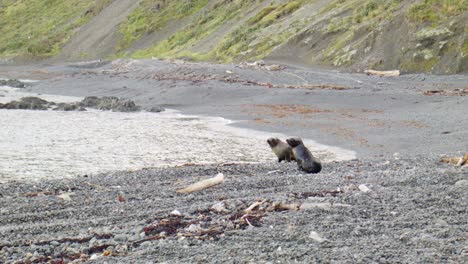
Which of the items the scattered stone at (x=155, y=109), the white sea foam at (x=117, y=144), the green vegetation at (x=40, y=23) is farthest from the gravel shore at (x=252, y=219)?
the green vegetation at (x=40, y=23)

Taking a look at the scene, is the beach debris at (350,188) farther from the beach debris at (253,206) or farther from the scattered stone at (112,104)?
the scattered stone at (112,104)

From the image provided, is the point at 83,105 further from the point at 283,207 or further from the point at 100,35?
the point at 100,35

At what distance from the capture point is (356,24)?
39.8 meters

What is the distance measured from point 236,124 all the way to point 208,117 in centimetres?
290

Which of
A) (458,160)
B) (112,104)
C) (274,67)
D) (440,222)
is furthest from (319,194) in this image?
(274,67)

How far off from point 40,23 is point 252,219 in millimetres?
91464

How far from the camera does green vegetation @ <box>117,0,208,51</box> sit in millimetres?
72750

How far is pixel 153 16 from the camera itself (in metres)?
76.1

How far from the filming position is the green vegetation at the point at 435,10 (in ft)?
110

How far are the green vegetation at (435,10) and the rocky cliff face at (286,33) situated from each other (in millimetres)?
52

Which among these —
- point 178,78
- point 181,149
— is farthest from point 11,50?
point 181,149

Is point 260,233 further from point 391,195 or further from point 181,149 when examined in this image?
point 181,149

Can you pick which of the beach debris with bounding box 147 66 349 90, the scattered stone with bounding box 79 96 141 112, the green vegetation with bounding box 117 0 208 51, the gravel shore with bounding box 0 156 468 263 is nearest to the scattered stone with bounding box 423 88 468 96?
the beach debris with bounding box 147 66 349 90

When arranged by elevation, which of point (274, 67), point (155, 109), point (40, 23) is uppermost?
point (274, 67)
